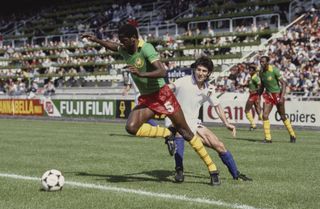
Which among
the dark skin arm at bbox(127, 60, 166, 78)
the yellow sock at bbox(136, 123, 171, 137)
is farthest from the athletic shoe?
the dark skin arm at bbox(127, 60, 166, 78)

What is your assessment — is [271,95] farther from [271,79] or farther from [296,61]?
[296,61]

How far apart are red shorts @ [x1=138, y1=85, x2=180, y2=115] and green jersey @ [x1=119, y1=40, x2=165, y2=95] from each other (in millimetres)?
91

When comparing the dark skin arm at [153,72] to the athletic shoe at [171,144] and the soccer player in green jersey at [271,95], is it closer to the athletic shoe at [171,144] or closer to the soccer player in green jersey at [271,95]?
the athletic shoe at [171,144]

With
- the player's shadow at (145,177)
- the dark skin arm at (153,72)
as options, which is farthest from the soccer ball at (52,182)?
the dark skin arm at (153,72)

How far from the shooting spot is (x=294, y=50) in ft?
112

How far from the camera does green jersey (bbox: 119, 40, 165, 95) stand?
9.32 meters

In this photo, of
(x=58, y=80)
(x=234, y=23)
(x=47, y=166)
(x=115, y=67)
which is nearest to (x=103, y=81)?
(x=115, y=67)

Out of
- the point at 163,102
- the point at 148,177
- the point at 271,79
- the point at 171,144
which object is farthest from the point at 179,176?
the point at 271,79

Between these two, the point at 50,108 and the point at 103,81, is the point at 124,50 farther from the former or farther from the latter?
the point at 103,81

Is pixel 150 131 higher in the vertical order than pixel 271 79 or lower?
lower

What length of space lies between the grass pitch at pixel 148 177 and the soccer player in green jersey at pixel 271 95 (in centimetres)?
90

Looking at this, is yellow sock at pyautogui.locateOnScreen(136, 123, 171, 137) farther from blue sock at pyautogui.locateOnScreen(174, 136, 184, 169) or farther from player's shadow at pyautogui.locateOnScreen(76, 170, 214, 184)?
player's shadow at pyautogui.locateOnScreen(76, 170, 214, 184)

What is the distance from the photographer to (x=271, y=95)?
19000 millimetres

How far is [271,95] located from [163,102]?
9.98 meters
